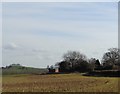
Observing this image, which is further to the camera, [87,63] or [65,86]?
[87,63]

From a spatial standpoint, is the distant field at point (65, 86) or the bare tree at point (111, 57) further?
the bare tree at point (111, 57)

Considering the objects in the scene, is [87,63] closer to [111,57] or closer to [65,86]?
[111,57]

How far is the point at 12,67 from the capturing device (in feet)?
624

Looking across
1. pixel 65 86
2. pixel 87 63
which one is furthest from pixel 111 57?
→ pixel 65 86

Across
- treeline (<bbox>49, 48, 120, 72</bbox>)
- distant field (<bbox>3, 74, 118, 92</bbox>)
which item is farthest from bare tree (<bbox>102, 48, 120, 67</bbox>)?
distant field (<bbox>3, 74, 118, 92</bbox>)

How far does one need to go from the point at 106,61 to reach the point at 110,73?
109 ft

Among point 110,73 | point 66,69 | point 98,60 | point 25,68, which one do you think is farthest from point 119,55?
point 25,68

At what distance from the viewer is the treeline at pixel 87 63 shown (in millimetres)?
113312

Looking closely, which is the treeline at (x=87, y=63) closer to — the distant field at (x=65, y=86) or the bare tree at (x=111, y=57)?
the bare tree at (x=111, y=57)

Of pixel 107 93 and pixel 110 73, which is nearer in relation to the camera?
pixel 107 93

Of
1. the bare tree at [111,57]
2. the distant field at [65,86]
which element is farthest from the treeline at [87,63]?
the distant field at [65,86]

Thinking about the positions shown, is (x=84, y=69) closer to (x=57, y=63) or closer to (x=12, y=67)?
(x=57, y=63)

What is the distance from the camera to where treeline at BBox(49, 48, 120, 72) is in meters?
113

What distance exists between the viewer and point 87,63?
115812mm
